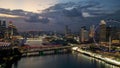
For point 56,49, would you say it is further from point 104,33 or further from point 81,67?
point 81,67

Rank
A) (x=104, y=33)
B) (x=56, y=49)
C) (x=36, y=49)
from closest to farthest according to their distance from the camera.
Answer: (x=36, y=49)
(x=56, y=49)
(x=104, y=33)

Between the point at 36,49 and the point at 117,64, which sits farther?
the point at 36,49

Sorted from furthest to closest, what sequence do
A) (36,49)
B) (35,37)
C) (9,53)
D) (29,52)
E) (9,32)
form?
(35,37) < (9,32) < (36,49) < (29,52) < (9,53)

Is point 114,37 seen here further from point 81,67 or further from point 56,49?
point 81,67

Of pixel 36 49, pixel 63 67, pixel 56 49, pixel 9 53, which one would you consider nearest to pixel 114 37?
pixel 56 49

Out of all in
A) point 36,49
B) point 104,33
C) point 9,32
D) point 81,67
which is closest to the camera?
point 81,67

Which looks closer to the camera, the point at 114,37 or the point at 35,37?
the point at 114,37

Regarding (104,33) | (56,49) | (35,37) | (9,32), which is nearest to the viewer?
(56,49)

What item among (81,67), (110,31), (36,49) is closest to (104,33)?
(110,31)
